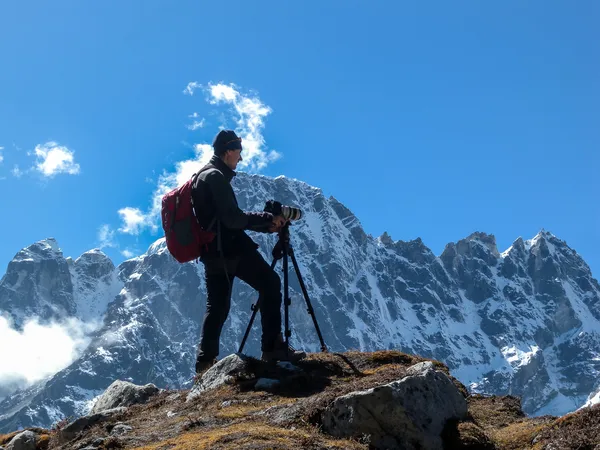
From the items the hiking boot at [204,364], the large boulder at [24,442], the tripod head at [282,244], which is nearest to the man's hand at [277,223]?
the tripod head at [282,244]

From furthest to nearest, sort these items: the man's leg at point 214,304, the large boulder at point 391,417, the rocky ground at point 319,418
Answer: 1. the man's leg at point 214,304
2. the large boulder at point 391,417
3. the rocky ground at point 319,418

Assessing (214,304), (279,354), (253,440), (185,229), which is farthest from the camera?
(214,304)

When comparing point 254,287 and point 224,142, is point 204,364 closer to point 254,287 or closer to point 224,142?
point 254,287

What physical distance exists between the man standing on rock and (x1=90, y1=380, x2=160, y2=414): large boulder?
851 millimetres

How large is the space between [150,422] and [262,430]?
204cm

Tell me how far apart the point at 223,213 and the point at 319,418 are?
3131 mm

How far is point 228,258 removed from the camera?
9.57 m

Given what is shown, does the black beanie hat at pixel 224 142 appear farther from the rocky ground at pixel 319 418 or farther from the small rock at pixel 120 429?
the small rock at pixel 120 429

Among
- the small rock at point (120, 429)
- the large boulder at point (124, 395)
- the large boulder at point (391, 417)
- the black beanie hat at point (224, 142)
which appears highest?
the black beanie hat at point (224, 142)

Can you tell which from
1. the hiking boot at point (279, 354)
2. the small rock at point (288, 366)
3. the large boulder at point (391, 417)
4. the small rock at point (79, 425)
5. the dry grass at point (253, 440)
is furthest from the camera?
the hiking boot at point (279, 354)

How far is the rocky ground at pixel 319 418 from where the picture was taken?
656 centimetres

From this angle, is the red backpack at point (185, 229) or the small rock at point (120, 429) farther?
the red backpack at point (185, 229)

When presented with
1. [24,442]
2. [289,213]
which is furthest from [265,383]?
[24,442]

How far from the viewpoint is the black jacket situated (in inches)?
362
